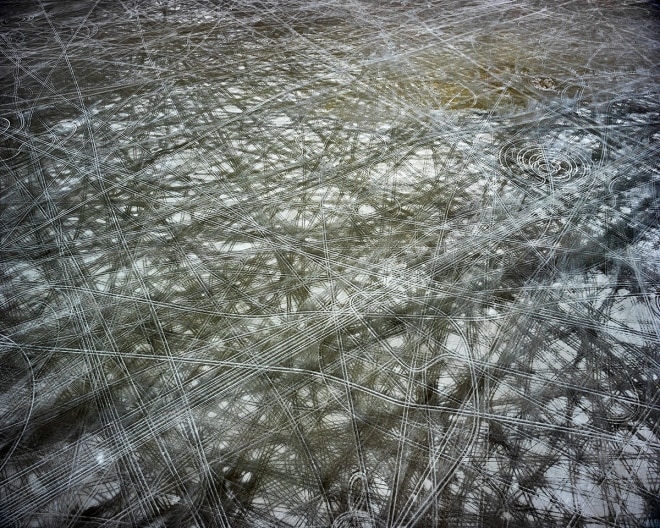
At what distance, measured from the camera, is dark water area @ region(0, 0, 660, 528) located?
1467mm

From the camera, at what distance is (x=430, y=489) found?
146 centimetres

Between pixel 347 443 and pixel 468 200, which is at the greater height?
pixel 468 200

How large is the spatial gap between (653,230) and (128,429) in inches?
95.8

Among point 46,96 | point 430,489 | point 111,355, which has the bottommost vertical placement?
point 430,489

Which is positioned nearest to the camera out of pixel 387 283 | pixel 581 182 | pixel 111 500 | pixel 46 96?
pixel 111 500

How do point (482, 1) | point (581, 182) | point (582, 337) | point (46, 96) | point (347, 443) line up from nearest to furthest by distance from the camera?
1. point (347, 443)
2. point (582, 337)
3. point (581, 182)
4. point (46, 96)
5. point (482, 1)

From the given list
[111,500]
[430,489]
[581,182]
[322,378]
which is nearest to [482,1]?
[581,182]

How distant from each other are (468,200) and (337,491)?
1.50 meters

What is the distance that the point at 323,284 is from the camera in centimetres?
195

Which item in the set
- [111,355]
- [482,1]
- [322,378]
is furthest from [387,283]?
[482,1]

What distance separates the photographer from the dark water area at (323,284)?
4.81ft

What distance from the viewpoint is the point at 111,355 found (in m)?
1.71

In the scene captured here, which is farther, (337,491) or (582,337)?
(582,337)

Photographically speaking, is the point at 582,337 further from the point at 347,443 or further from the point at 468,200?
the point at 347,443
